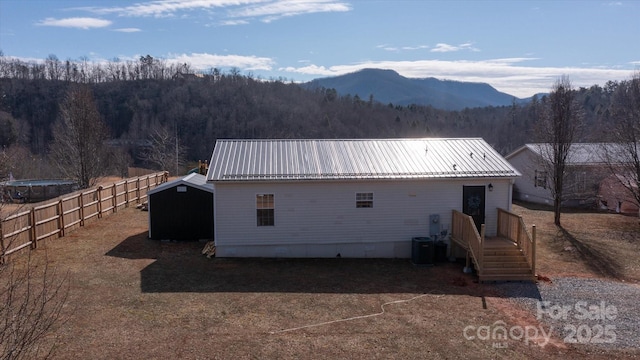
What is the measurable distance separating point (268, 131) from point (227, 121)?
7595 millimetres

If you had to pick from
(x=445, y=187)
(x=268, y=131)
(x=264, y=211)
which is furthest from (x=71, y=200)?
(x=268, y=131)

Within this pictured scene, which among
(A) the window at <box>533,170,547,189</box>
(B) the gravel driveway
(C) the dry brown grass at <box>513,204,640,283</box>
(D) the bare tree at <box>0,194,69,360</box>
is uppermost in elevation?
(A) the window at <box>533,170,547,189</box>

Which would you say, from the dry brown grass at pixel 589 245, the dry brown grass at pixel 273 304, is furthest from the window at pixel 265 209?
the dry brown grass at pixel 589 245

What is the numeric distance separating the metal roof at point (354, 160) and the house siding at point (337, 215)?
300mm

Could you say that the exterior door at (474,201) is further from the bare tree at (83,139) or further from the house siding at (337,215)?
the bare tree at (83,139)

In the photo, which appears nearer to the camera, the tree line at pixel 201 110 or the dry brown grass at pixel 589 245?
the dry brown grass at pixel 589 245

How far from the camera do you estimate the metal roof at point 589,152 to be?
25659 mm

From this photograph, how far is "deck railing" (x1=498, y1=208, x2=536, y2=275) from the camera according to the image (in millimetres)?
13758

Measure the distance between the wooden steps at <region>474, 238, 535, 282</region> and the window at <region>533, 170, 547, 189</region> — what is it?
55.6ft

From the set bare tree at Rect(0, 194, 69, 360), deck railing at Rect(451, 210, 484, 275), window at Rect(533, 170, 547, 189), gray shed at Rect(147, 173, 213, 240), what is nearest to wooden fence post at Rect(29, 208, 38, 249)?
bare tree at Rect(0, 194, 69, 360)

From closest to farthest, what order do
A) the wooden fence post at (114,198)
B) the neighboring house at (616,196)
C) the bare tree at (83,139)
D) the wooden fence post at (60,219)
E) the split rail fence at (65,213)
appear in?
the split rail fence at (65,213), the wooden fence post at (60,219), the wooden fence post at (114,198), the neighboring house at (616,196), the bare tree at (83,139)

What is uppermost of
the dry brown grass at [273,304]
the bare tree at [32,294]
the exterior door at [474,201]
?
the exterior door at [474,201]

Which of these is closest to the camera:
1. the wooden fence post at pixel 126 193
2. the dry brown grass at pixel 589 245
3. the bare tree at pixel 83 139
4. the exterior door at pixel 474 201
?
the dry brown grass at pixel 589 245

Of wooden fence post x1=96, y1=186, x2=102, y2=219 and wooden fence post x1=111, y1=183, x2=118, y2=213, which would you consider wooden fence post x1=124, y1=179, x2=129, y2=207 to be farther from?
wooden fence post x1=96, y1=186, x2=102, y2=219
